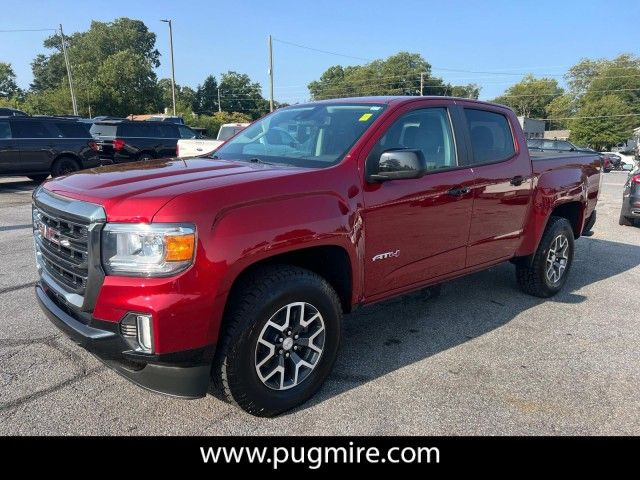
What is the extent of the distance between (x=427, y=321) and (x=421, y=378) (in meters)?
1.12

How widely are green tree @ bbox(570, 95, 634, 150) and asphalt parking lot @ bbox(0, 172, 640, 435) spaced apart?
58027mm

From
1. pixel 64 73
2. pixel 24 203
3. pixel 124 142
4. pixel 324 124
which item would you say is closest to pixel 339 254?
pixel 324 124

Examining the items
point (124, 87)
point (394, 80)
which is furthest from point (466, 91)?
point (124, 87)

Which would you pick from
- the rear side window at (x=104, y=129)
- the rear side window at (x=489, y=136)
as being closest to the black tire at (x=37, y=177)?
the rear side window at (x=104, y=129)

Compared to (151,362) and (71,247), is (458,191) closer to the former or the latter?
(151,362)

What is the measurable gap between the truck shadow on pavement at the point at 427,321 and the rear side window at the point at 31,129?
12.3 meters

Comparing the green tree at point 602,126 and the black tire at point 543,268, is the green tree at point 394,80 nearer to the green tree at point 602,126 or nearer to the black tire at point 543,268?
the green tree at point 602,126

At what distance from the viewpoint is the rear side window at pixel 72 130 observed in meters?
14.1

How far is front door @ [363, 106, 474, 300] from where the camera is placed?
332 cm

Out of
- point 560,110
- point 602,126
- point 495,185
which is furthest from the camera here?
point 560,110

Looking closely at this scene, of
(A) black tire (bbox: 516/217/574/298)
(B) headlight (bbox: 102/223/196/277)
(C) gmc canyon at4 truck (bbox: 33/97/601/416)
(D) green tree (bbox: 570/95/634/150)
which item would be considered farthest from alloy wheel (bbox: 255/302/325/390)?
(D) green tree (bbox: 570/95/634/150)

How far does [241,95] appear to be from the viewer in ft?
330

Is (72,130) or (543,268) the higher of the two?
(72,130)

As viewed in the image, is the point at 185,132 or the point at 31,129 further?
the point at 185,132
